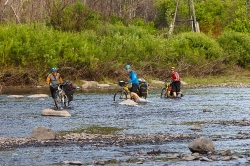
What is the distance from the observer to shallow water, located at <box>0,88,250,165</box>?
18.7m

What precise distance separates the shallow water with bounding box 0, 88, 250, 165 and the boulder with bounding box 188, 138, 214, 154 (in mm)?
484

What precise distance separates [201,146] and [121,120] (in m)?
10.5

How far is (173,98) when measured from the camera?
42062 millimetres

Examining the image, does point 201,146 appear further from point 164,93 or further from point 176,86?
point 164,93

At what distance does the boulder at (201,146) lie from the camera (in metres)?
18.6

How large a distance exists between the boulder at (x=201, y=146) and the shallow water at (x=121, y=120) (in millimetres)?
484

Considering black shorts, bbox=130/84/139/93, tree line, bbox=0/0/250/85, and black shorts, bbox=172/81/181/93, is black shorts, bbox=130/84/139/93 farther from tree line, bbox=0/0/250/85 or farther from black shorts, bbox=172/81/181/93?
tree line, bbox=0/0/250/85

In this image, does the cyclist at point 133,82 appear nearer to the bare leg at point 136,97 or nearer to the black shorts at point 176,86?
the bare leg at point 136,97

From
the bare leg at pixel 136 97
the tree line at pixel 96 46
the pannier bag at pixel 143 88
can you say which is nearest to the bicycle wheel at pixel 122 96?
the pannier bag at pixel 143 88

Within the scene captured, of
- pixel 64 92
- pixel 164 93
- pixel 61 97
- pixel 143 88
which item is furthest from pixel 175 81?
pixel 61 97

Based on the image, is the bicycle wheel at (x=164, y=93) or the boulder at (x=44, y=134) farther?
the bicycle wheel at (x=164, y=93)

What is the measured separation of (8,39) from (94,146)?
35709 mm

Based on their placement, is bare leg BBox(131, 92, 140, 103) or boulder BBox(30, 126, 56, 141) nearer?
boulder BBox(30, 126, 56, 141)

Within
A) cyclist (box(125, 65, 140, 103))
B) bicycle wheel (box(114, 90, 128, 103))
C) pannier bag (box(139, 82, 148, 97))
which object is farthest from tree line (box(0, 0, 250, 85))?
cyclist (box(125, 65, 140, 103))
